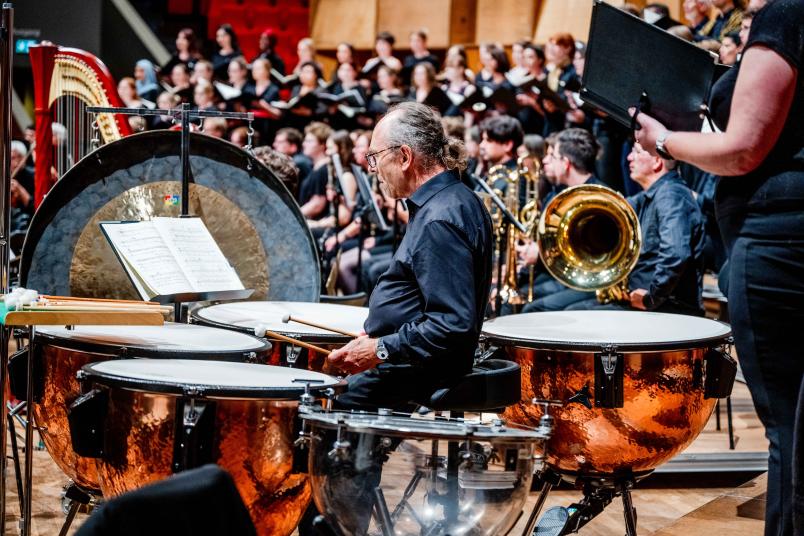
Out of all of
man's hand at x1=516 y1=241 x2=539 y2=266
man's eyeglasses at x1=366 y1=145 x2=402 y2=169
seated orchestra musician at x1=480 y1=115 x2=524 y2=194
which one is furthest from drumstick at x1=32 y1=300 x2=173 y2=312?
seated orchestra musician at x1=480 y1=115 x2=524 y2=194

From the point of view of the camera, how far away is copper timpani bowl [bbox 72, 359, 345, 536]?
2170mm

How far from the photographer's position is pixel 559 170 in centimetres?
542

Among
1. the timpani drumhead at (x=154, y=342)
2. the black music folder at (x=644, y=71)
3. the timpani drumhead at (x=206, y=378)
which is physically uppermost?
the black music folder at (x=644, y=71)

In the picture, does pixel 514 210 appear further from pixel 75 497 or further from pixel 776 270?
pixel 776 270

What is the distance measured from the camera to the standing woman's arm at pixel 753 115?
6.36ft

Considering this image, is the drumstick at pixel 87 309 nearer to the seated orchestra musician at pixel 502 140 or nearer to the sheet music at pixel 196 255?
the sheet music at pixel 196 255

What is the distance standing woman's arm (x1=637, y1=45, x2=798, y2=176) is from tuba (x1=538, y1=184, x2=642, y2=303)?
2.49 m

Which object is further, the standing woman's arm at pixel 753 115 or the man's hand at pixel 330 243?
the man's hand at pixel 330 243

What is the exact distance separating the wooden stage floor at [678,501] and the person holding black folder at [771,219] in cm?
108

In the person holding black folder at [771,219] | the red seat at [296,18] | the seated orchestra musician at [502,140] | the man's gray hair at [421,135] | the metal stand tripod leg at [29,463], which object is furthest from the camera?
the red seat at [296,18]

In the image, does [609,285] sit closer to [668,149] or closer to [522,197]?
→ [522,197]

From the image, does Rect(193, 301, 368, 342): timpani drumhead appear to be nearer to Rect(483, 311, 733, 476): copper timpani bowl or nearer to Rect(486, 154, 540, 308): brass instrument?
Rect(483, 311, 733, 476): copper timpani bowl

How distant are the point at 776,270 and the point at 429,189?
0.98m

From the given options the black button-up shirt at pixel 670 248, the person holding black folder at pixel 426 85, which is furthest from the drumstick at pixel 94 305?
the person holding black folder at pixel 426 85
